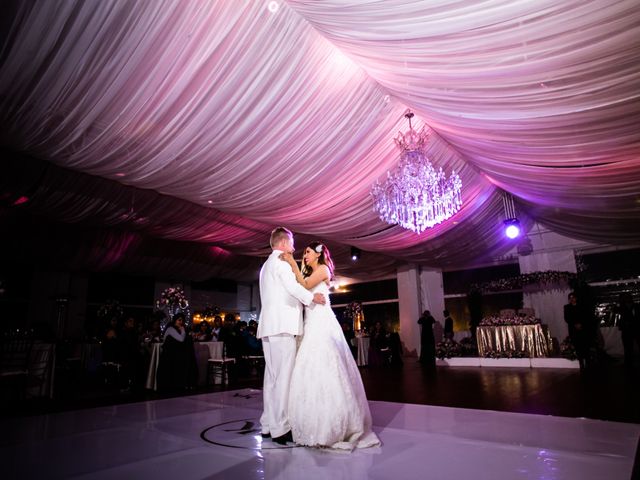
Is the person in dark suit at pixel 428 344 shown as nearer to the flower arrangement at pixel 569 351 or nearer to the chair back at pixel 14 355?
the flower arrangement at pixel 569 351

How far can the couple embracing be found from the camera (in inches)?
95.0

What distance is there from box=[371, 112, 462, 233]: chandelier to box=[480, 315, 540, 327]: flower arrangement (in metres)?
4.59

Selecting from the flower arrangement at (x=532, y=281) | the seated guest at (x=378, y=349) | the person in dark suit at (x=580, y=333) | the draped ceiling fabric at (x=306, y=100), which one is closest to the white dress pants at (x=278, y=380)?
the draped ceiling fabric at (x=306, y=100)

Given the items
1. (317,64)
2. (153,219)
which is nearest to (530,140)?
(317,64)

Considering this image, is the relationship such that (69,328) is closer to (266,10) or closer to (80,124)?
(80,124)

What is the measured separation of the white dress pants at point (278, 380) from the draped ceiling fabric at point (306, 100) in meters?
2.57

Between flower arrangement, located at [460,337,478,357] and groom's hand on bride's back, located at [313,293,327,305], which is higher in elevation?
groom's hand on bride's back, located at [313,293,327,305]

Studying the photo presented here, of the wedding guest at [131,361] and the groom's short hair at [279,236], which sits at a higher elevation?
the groom's short hair at [279,236]

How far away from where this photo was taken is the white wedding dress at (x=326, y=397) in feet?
7.84

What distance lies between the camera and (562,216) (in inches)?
372

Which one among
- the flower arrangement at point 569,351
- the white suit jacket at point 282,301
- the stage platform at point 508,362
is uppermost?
the white suit jacket at point 282,301

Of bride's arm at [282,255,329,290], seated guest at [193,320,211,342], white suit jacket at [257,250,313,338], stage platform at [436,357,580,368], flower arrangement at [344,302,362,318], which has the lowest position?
stage platform at [436,357,580,368]

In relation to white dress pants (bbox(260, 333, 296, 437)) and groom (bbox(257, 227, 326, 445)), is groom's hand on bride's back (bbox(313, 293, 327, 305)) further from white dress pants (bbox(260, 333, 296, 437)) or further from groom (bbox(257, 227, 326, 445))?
white dress pants (bbox(260, 333, 296, 437))

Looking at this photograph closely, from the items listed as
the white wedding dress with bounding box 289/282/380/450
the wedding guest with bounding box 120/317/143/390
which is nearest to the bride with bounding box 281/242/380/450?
the white wedding dress with bounding box 289/282/380/450
